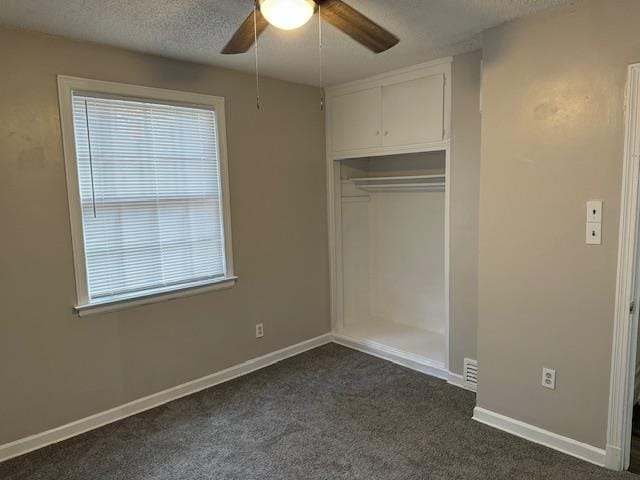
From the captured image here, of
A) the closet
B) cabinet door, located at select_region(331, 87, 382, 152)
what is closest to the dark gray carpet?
the closet

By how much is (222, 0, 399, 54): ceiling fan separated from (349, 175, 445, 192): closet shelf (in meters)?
1.83

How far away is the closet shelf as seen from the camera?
3.71 m

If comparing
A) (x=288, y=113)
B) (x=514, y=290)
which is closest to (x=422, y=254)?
(x=514, y=290)

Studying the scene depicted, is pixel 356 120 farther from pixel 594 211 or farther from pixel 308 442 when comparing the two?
pixel 308 442

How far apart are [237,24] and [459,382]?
9.35 feet

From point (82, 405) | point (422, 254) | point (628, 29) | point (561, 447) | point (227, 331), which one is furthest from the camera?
point (422, 254)

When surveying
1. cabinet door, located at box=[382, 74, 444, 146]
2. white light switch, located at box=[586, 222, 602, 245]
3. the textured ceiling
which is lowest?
white light switch, located at box=[586, 222, 602, 245]

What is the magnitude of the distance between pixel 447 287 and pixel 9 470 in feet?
9.75

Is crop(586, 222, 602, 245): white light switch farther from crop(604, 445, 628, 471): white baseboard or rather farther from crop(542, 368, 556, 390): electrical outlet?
crop(604, 445, 628, 471): white baseboard

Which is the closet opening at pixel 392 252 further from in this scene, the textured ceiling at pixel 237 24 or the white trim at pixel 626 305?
the white trim at pixel 626 305

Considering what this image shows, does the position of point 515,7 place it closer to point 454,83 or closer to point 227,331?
point 454,83

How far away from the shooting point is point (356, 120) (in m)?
3.73

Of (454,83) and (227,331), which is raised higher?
(454,83)

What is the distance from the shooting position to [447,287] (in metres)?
3.23
